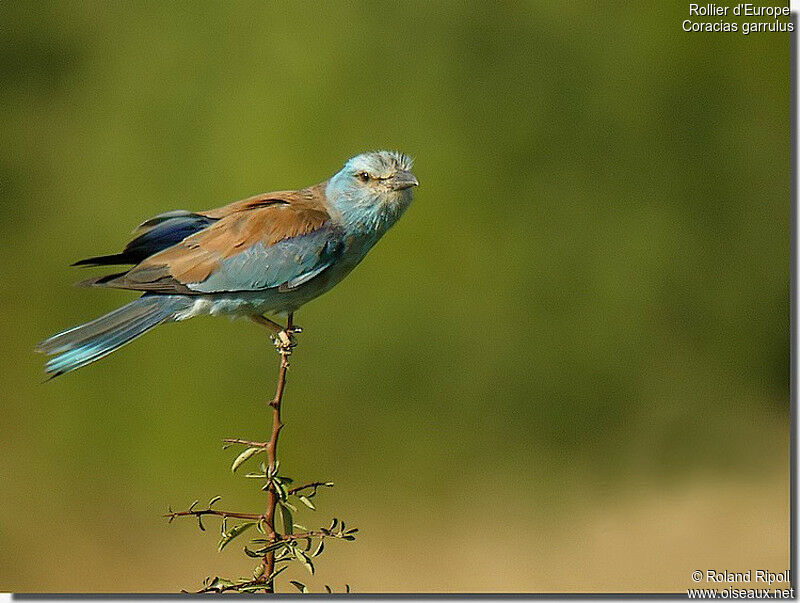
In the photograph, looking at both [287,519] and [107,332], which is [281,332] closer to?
[107,332]

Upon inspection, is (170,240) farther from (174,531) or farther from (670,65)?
(670,65)

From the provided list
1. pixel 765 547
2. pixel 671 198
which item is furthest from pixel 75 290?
pixel 765 547

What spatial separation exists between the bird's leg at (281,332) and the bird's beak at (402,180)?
332mm

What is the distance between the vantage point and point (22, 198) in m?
3.32

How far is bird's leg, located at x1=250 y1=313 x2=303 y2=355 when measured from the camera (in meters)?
2.02

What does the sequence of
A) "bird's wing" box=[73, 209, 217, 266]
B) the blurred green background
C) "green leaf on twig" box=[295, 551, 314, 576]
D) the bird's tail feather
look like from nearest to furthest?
"green leaf on twig" box=[295, 551, 314, 576]
the bird's tail feather
"bird's wing" box=[73, 209, 217, 266]
the blurred green background

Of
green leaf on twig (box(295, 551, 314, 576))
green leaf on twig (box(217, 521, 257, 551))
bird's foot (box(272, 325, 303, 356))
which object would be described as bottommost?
green leaf on twig (box(295, 551, 314, 576))

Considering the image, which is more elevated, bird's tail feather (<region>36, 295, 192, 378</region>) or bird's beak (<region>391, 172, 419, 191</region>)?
bird's beak (<region>391, 172, 419, 191</region>)

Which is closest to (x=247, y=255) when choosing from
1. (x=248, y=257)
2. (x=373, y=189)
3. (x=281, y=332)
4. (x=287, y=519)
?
(x=248, y=257)

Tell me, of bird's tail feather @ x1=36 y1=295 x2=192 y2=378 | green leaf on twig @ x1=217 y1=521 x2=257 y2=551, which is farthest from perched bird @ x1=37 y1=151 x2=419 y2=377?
green leaf on twig @ x1=217 y1=521 x2=257 y2=551

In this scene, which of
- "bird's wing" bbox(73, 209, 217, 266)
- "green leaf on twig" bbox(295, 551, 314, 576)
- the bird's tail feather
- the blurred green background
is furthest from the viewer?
the blurred green background

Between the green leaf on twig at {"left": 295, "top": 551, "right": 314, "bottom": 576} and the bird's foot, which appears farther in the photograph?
the bird's foot

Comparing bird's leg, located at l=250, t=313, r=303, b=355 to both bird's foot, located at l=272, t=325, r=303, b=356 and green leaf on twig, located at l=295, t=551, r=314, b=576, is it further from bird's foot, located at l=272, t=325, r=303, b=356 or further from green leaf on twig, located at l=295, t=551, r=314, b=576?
green leaf on twig, located at l=295, t=551, r=314, b=576

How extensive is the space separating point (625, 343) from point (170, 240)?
1820 millimetres
